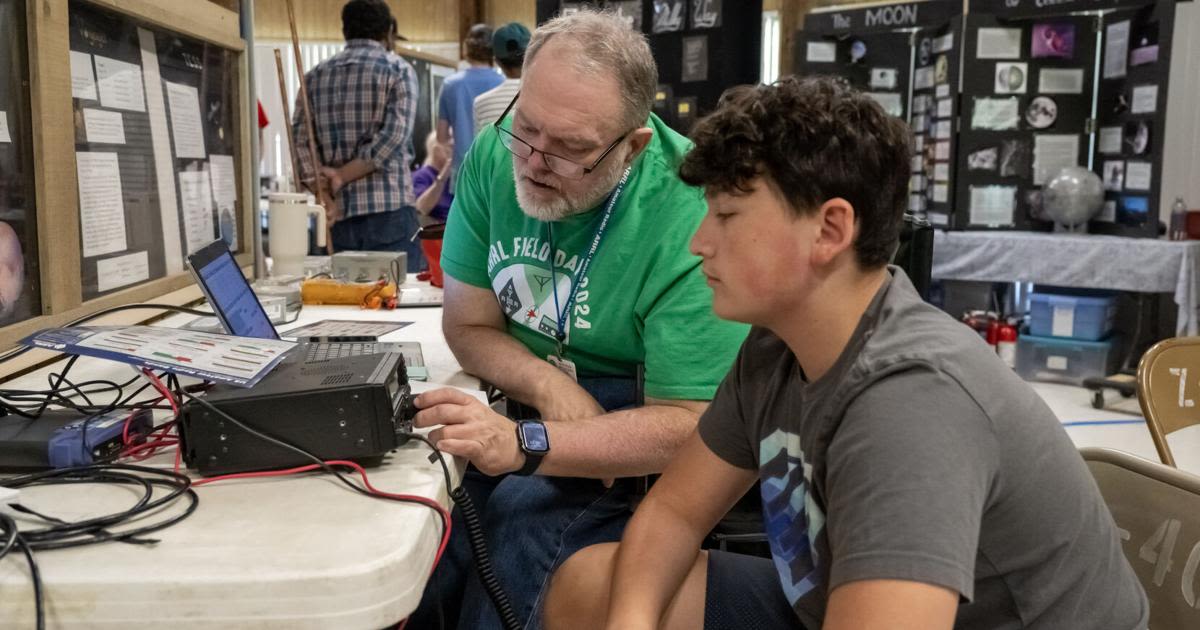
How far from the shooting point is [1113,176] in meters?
4.79

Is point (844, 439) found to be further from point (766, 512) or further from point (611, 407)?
point (611, 407)

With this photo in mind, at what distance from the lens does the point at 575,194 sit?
1562mm

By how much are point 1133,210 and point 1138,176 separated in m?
0.16

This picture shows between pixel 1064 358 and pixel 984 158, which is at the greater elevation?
pixel 984 158

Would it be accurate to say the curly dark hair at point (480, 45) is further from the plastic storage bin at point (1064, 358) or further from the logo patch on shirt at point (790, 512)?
the logo patch on shirt at point (790, 512)

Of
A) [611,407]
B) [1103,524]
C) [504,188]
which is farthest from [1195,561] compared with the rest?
[504,188]

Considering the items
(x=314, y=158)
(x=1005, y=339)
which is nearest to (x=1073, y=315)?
(x=1005, y=339)

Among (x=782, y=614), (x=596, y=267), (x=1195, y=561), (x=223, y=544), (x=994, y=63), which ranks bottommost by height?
(x=782, y=614)

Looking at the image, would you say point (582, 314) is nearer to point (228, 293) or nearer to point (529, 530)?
point (529, 530)

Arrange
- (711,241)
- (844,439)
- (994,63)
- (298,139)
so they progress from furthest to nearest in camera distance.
→ 1. (994,63)
2. (298,139)
3. (711,241)
4. (844,439)

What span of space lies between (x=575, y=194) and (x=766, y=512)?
2.03ft

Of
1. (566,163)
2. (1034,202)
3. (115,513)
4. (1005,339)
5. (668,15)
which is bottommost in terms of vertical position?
(1005,339)

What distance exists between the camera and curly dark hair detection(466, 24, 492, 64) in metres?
4.35

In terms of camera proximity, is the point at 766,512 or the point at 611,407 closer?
the point at 766,512
